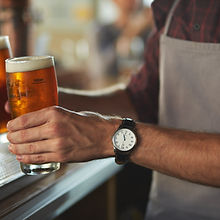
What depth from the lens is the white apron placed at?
1315mm

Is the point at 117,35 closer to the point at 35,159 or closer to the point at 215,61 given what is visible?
the point at 215,61

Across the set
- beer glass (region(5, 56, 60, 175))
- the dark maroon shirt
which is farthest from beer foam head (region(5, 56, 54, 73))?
the dark maroon shirt

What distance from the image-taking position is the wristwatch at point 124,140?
0.94m

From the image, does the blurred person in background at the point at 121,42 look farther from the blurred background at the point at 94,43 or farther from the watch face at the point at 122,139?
the watch face at the point at 122,139

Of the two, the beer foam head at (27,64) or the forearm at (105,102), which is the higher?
the beer foam head at (27,64)

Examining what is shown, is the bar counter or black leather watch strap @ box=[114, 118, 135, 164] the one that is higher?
black leather watch strap @ box=[114, 118, 135, 164]

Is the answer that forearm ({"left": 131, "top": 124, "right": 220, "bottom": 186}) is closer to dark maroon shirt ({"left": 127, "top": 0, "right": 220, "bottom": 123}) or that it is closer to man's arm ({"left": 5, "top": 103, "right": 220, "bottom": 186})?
man's arm ({"left": 5, "top": 103, "right": 220, "bottom": 186})

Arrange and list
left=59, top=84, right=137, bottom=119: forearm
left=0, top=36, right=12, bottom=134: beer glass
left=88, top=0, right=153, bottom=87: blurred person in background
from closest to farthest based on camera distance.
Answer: left=0, top=36, right=12, bottom=134: beer glass, left=59, top=84, right=137, bottom=119: forearm, left=88, top=0, right=153, bottom=87: blurred person in background

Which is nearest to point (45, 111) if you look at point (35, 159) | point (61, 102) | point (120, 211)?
point (35, 159)

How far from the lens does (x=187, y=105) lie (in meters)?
1.39

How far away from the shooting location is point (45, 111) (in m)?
0.87

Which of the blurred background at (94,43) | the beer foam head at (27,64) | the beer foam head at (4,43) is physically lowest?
the blurred background at (94,43)

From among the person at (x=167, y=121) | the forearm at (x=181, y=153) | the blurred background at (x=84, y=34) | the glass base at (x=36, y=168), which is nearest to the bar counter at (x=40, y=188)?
the glass base at (x=36, y=168)

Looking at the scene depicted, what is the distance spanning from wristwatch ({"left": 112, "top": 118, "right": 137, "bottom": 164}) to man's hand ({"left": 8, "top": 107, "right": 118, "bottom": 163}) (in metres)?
0.02
